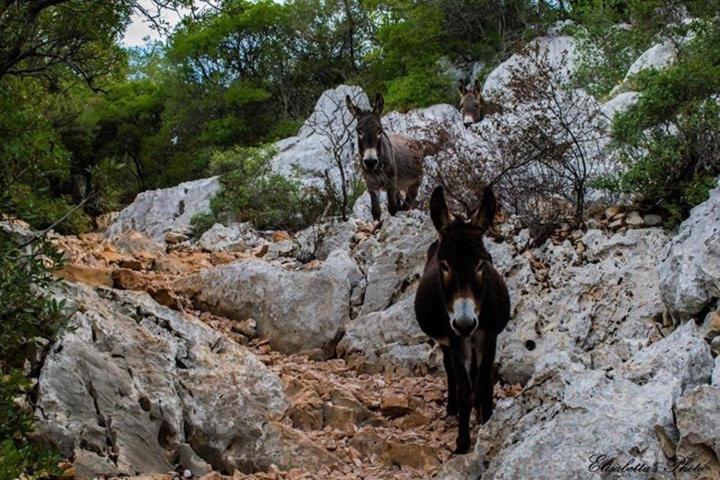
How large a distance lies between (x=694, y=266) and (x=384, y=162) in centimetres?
645

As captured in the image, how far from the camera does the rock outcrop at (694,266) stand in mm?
5855

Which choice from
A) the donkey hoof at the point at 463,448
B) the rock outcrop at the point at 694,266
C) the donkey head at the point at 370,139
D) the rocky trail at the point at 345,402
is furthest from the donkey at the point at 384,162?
the donkey hoof at the point at 463,448

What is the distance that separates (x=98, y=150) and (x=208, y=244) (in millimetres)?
24814

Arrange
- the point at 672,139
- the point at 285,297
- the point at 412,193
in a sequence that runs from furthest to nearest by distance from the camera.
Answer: the point at 412,193
the point at 285,297
the point at 672,139

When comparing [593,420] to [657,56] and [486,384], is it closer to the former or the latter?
[486,384]

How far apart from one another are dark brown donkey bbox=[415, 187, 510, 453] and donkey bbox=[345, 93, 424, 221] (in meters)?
5.00

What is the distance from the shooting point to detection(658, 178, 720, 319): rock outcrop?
585 centimetres

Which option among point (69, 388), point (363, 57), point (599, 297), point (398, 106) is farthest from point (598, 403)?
point (363, 57)

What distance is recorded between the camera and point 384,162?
38.7 feet

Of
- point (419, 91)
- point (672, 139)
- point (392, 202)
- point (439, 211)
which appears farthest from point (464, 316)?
point (419, 91)

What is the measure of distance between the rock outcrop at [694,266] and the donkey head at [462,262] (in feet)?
5.36

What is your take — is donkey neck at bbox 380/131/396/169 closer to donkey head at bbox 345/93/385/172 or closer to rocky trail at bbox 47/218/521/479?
donkey head at bbox 345/93/385/172

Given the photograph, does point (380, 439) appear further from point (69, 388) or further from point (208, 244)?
point (208, 244)

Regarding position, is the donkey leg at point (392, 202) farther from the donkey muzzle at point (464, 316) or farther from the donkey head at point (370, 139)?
the donkey muzzle at point (464, 316)
